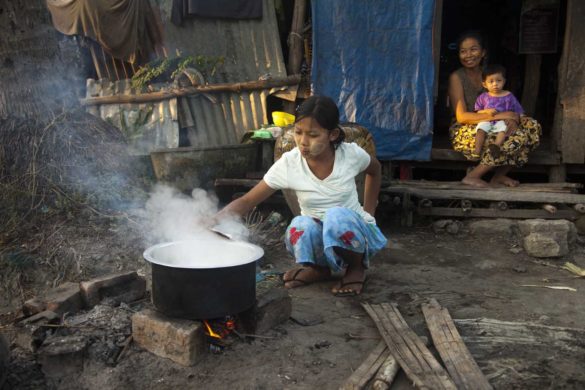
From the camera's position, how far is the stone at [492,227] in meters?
5.47

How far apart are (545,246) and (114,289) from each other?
144 inches

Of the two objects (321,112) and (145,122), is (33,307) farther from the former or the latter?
(145,122)

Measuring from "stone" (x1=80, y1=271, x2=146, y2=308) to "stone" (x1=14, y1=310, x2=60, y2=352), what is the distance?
0.91 ft

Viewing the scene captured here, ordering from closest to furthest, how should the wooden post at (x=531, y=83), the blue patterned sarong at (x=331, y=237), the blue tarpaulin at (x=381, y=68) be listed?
the blue patterned sarong at (x=331, y=237) < the blue tarpaulin at (x=381, y=68) < the wooden post at (x=531, y=83)

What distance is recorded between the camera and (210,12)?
6793mm

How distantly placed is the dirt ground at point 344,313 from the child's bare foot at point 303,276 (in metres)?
0.08

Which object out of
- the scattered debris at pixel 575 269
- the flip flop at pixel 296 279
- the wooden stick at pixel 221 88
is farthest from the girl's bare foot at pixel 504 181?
the flip flop at pixel 296 279

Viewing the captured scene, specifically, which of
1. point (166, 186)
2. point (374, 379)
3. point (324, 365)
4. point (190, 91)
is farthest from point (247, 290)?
point (190, 91)

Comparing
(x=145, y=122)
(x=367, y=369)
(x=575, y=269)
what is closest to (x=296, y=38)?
(x=145, y=122)

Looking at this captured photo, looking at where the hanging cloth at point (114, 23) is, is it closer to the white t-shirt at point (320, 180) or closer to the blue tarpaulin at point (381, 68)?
the blue tarpaulin at point (381, 68)

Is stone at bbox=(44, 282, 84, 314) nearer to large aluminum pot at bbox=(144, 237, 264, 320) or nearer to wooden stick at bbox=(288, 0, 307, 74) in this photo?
large aluminum pot at bbox=(144, 237, 264, 320)

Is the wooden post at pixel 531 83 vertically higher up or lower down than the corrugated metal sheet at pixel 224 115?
higher up

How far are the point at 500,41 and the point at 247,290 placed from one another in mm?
7480

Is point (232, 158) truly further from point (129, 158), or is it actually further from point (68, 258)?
point (68, 258)
